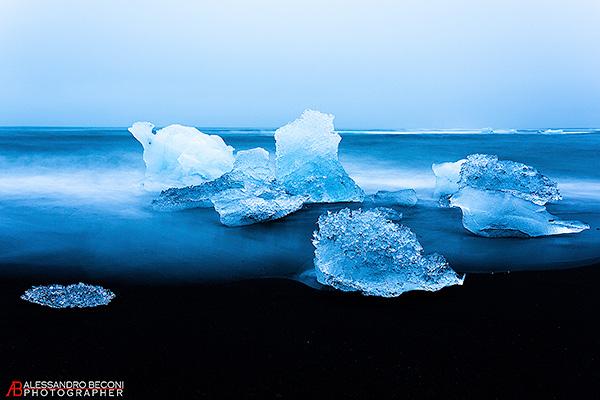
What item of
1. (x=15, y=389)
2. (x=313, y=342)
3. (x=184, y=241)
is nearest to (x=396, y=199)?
(x=184, y=241)

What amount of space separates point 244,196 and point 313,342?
9.96 feet

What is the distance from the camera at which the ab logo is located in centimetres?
171

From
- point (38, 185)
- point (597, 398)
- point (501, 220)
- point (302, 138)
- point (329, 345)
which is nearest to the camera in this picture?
point (597, 398)

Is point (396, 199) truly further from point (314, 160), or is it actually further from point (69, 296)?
point (69, 296)

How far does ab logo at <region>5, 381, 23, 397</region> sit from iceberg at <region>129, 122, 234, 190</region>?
5.94 m

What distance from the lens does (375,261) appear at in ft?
9.37

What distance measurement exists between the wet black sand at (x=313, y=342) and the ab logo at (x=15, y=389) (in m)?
0.02

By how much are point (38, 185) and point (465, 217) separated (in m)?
7.61

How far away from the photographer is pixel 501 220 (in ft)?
14.1

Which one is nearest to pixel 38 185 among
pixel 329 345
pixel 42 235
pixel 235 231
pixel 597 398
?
pixel 42 235

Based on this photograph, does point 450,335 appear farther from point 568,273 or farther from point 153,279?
point 153,279

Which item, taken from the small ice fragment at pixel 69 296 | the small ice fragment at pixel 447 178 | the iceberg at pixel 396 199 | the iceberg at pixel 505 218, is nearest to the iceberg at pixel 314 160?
the iceberg at pixel 396 199

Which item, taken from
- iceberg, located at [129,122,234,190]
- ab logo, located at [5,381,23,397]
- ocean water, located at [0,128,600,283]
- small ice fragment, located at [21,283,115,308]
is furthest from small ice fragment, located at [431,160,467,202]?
ab logo, located at [5,381,23,397]

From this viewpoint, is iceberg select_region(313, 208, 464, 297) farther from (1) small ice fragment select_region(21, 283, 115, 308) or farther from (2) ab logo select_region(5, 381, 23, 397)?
(2) ab logo select_region(5, 381, 23, 397)
